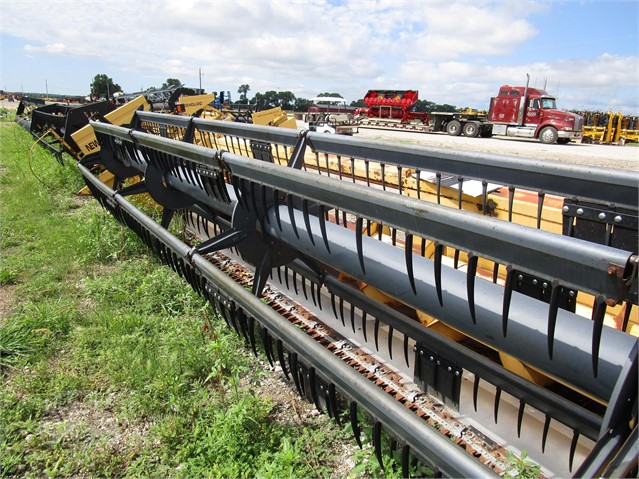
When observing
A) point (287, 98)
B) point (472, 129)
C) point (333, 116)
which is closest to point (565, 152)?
point (472, 129)

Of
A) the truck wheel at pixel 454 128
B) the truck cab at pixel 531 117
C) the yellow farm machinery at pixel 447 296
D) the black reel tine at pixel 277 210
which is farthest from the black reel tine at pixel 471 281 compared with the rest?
Answer: the truck wheel at pixel 454 128

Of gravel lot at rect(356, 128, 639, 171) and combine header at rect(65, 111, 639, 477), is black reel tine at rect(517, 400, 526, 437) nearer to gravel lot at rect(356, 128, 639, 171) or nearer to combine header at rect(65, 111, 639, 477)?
combine header at rect(65, 111, 639, 477)

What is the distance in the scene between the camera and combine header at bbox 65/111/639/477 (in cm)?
117

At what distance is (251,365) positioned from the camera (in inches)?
113

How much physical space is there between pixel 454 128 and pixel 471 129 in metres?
1.14

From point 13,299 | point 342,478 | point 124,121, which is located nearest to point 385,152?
point 342,478

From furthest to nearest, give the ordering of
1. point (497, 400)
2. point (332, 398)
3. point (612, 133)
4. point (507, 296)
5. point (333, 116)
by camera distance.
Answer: point (333, 116)
point (612, 133)
point (497, 400)
point (332, 398)
point (507, 296)

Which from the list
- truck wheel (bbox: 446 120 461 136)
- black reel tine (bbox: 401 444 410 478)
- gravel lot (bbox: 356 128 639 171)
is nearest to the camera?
black reel tine (bbox: 401 444 410 478)

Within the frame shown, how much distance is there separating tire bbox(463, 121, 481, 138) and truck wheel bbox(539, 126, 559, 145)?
3.06 m

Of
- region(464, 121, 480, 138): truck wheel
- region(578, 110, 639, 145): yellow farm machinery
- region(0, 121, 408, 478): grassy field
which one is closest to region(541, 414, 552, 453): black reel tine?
region(0, 121, 408, 478): grassy field

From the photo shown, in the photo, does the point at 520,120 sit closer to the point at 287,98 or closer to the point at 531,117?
the point at 531,117

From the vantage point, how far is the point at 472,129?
21.9m

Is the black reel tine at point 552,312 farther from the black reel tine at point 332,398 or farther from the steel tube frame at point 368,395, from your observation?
the black reel tine at point 332,398

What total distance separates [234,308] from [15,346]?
174 centimetres
